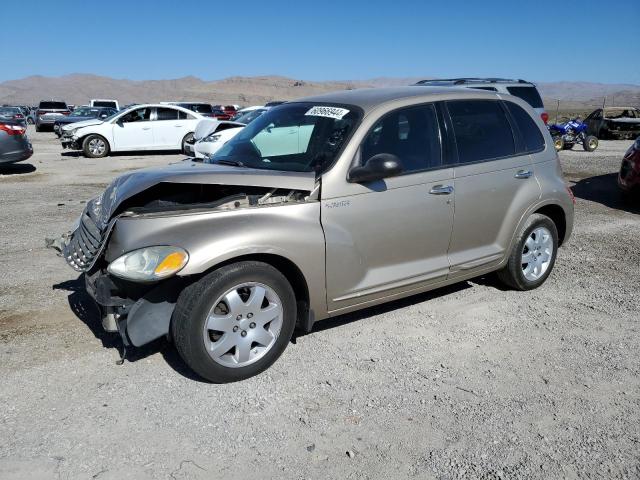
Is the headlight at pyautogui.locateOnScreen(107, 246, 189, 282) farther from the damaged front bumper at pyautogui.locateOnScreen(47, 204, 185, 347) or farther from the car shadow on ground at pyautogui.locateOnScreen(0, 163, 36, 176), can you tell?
the car shadow on ground at pyautogui.locateOnScreen(0, 163, 36, 176)

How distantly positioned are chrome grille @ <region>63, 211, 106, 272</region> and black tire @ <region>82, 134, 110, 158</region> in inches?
564

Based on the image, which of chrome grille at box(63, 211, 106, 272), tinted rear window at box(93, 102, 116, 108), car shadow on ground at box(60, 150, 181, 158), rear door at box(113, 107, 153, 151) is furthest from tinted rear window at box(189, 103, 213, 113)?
chrome grille at box(63, 211, 106, 272)

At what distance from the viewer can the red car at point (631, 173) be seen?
29.5ft

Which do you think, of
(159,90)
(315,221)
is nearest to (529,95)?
(315,221)

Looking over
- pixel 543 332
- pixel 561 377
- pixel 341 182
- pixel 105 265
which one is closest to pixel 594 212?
pixel 543 332

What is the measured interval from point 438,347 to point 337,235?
1166 mm

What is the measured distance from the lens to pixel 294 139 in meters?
4.49

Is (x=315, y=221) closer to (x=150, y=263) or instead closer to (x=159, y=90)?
(x=150, y=263)

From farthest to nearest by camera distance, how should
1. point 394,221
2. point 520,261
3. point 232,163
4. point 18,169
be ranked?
point 18,169, point 520,261, point 232,163, point 394,221

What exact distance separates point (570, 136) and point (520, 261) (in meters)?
15.9

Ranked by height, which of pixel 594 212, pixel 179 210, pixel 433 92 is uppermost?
pixel 433 92

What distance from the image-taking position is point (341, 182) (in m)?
3.88

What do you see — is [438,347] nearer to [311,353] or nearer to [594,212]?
[311,353]

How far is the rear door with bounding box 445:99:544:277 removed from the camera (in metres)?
4.57
